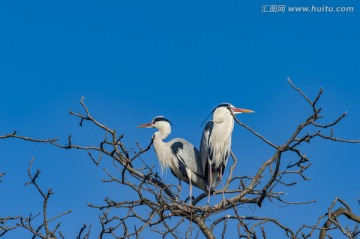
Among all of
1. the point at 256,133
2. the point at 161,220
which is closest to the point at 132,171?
the point at 161,220

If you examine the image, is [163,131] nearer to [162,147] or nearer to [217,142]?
[162,147]

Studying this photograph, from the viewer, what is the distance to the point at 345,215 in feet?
15.5

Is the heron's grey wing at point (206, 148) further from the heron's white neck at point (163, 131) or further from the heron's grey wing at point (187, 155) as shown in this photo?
the heron's white neck at point (163, 131)

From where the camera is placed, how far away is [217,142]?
25.1ft

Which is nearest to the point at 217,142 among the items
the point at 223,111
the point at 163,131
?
the point at 223,111

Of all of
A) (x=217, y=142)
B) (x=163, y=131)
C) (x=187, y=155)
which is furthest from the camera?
(x=163, y=131)

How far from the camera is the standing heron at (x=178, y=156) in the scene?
7969 mm

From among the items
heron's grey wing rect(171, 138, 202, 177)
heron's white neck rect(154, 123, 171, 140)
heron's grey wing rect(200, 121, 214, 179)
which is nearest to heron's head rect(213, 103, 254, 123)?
heron's grey wing rect(200, 121, 214, 179)

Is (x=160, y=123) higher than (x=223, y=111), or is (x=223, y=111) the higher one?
(x=160, y=123)

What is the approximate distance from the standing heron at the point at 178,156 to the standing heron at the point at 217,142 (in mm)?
137

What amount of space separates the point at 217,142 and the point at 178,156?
2.21 ft

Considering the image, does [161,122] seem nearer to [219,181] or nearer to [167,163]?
[167,163]

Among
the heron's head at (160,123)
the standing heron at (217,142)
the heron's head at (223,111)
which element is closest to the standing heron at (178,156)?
the heron's head at (160,123)

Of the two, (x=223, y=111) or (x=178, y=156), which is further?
(x=178, y=156)
